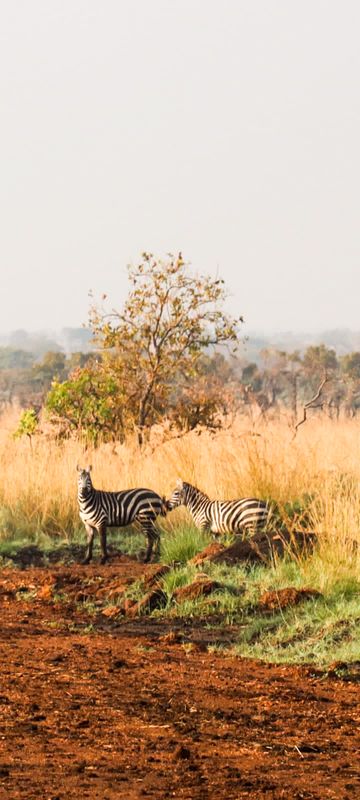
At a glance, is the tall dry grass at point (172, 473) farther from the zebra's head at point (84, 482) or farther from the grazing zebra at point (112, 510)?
the zebra's head at point (84, 482)

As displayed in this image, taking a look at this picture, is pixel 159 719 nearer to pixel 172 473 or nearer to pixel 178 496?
pixel 178 496

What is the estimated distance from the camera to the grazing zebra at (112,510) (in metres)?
12.9

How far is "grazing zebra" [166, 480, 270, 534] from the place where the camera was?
12883mm

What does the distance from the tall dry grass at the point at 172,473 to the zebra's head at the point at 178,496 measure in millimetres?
749

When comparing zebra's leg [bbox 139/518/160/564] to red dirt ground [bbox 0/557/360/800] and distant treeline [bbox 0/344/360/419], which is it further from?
distant treeline [bbox 0/344/360/419]

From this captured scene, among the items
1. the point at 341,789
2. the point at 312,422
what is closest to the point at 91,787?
the point at 341,789

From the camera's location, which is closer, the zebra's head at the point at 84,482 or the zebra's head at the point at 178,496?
the zebra's head at the point at 84,482

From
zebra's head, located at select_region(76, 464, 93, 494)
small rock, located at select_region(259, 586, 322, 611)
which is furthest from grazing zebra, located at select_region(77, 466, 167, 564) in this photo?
small rock, located at select_region(259, 586, 322, 611)

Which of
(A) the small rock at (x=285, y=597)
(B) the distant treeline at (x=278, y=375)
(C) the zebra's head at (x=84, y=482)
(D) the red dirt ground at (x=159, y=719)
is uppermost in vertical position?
(B) the distant treeline at (x=278, y=375)

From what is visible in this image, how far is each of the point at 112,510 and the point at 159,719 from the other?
6187 millimetres

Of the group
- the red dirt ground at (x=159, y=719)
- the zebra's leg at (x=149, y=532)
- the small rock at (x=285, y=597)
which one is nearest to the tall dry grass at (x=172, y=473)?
the zebra's leg at (x=149, y=532)

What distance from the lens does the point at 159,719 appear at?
270 inches

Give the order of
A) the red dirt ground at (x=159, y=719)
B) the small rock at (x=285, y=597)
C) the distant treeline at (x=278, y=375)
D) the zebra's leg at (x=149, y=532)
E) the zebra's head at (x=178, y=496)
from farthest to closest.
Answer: the distant treeline at (x=278, y=375) → the zebra's head at (x=178, y=496) → the zebra's leg at (x=149, y=532) → the small rock at (x=285, y=597) → the red dirt ground at (x=159, y=719)

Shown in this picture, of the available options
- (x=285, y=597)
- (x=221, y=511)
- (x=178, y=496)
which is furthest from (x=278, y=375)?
(x=285, y=597)
